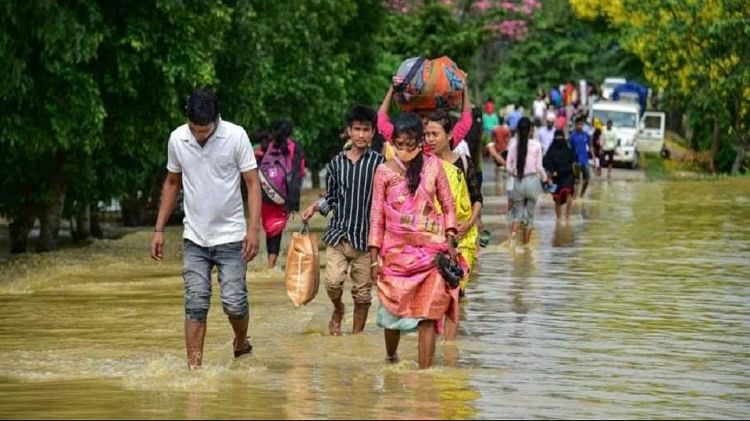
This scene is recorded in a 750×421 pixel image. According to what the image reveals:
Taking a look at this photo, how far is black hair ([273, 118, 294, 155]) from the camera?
729 inches

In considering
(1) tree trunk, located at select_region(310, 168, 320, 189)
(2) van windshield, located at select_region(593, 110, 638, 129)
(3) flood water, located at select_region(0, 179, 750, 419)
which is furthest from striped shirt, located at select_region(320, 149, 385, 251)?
(2) van windshield, located at select_region(593, 110, 638, 129)

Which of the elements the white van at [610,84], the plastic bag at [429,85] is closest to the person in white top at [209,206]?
the plastic bag at [429,85]

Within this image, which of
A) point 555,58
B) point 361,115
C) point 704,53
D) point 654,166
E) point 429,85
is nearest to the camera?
point 361,115

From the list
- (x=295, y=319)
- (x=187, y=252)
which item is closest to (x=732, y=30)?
(x=295, y=319)

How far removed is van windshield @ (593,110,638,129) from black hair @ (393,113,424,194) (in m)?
45.4

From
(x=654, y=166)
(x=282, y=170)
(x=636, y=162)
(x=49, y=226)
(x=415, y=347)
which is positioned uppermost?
(x=282, y=170)

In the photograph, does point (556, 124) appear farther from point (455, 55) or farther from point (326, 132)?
point (455, 55)

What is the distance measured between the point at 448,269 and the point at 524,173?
11563 millimetres

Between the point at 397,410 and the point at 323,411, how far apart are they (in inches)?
15.1

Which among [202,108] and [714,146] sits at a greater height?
[202,108]

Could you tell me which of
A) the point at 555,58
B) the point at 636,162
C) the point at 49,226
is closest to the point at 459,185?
the point at 49,226

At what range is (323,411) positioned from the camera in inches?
381

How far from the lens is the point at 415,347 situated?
509 inches

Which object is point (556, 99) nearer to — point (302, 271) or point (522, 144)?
point (522, 144)
